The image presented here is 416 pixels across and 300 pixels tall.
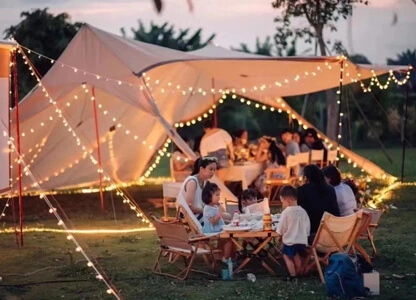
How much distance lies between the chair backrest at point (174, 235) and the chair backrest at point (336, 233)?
109 centimetres

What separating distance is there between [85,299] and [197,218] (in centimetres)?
184

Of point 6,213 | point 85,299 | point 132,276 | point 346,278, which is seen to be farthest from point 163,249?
point 6,213

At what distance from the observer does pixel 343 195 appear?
859cm

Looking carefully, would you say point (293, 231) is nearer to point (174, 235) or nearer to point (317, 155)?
point (174, 235)

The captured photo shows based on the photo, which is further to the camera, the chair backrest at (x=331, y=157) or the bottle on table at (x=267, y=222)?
the chair backrest at (x=331, y=157)

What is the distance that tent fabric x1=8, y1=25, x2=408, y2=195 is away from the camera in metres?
11.9

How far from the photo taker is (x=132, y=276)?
319 inches

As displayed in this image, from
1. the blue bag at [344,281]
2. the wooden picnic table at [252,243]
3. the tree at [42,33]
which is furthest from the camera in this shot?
the tree at [42,33]

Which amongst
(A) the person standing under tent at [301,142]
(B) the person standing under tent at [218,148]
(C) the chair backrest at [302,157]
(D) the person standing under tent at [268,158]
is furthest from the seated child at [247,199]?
(A) the person standing under tent at [301,142]

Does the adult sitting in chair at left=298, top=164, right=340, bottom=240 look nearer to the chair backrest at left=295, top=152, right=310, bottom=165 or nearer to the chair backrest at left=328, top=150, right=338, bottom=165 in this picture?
the chair backrest at left=295, top=152, right=310, bottom=165

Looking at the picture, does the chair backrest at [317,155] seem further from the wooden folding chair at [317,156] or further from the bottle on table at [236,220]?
the bottle on table at [236,220]

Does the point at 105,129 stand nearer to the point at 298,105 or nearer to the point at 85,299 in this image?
the point at 85,299

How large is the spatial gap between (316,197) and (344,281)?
1222 mm

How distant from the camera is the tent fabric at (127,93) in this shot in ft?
39.2
